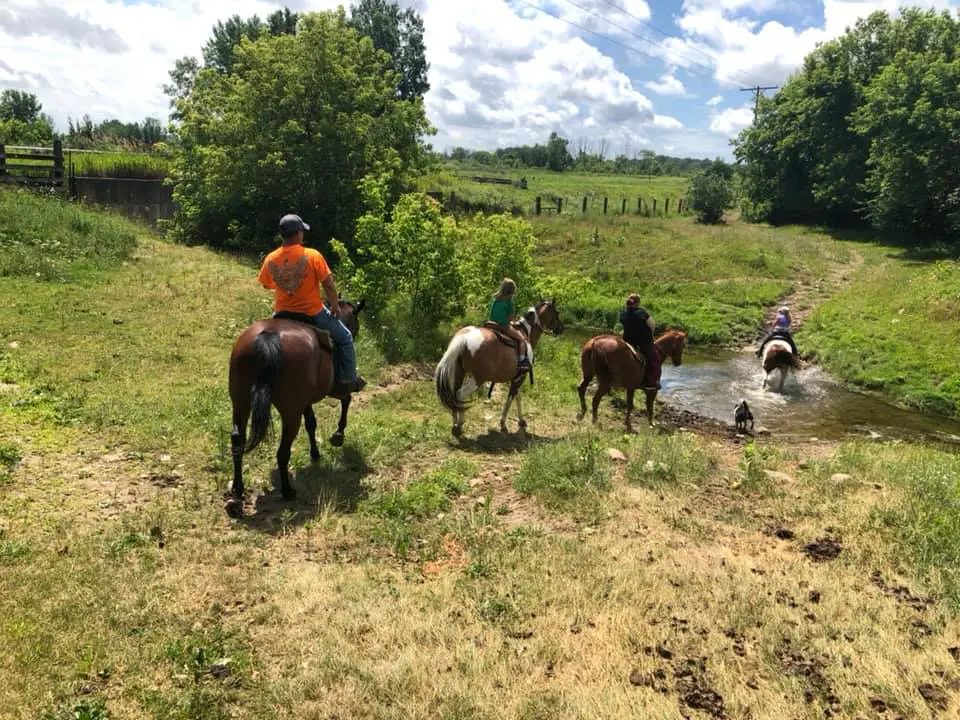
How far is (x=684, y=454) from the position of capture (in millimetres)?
8844

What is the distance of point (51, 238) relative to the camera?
53.1 ft

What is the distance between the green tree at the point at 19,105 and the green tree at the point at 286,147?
2621 inches

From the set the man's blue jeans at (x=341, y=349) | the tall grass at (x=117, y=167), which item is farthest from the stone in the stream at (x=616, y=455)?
the tall grass at (x=117, y=167)

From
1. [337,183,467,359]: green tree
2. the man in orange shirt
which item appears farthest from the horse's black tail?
[337,183,467,359]: green tree

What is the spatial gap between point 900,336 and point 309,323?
66.8 ft

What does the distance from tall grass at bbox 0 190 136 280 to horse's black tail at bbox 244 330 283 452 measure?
11026 mm

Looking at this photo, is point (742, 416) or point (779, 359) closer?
point (742, 416)

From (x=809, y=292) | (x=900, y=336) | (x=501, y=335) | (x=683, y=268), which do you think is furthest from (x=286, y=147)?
(x=809, y=292)

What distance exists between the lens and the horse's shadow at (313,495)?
21.1ft

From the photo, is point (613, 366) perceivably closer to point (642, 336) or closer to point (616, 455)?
point (642, 336)

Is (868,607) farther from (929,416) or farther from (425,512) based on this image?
(929,416)

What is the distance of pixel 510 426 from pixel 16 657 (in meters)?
8.27

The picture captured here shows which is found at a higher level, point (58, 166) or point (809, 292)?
point (58, 166)

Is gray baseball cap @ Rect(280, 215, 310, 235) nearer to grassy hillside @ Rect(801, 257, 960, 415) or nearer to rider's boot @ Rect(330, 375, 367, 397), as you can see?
rider's boot @ Rect(330, 375, 367, 397)
